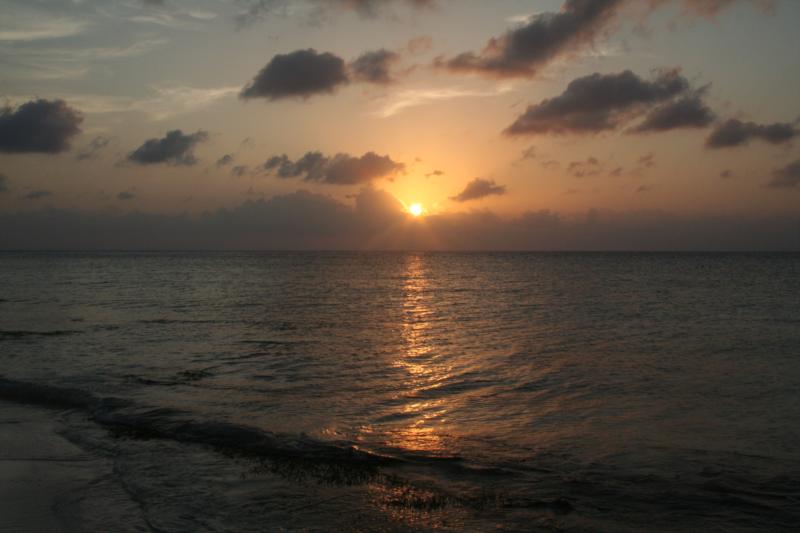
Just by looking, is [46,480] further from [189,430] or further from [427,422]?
[427,422]

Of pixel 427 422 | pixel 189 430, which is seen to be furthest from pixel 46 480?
pixel 427 422

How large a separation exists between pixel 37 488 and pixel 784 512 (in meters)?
11.1

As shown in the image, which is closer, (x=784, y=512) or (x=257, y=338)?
(x=784, y=512)

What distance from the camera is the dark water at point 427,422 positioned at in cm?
855

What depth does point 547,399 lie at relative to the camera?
1546cm

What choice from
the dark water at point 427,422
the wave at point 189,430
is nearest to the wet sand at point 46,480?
the dark water at point 427,422

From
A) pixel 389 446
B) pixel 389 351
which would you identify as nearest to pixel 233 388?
pixel 389 446

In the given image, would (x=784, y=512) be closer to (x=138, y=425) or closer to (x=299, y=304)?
(x=138, y=425)

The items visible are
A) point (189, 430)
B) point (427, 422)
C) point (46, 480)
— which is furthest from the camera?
point (427, 422)

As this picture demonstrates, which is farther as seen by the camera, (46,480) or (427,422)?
(427,422)

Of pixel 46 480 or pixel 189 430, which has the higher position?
pixel 46 480

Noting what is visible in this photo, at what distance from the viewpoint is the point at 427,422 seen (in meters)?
13.2

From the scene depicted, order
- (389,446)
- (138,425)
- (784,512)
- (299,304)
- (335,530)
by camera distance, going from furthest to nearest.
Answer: (299,304)
(138,425)
(389,446)
(784,512)
(335,530)

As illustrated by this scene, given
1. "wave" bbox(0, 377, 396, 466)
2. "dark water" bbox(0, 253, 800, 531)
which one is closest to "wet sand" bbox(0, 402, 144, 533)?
"dark water" bbox(0, 253, 800, 531)
